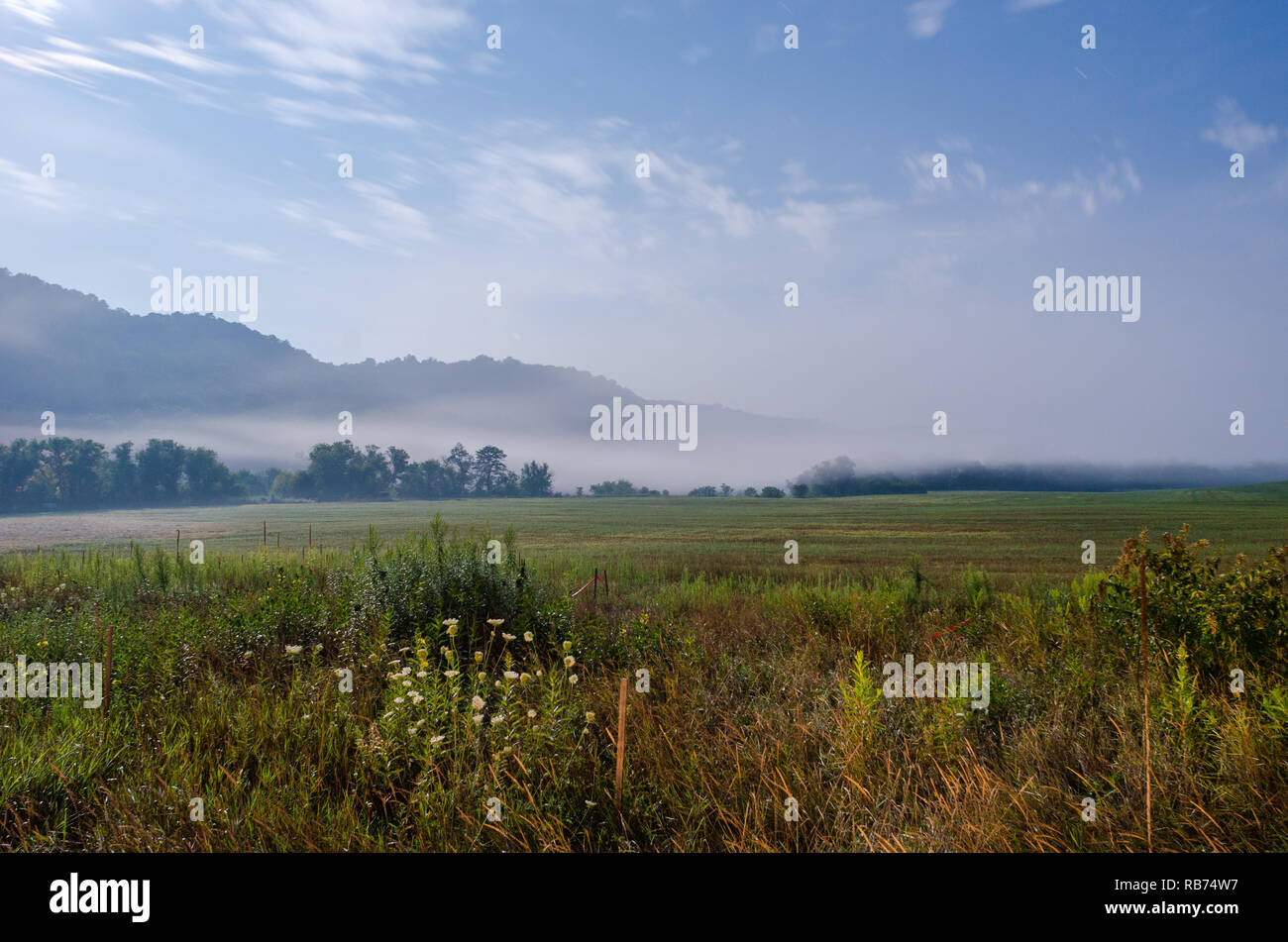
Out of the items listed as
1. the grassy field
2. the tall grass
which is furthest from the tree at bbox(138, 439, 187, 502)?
the tall grass

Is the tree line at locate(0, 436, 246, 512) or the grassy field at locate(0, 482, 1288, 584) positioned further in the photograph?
the tree line at locate(0, 436, 246, 512)

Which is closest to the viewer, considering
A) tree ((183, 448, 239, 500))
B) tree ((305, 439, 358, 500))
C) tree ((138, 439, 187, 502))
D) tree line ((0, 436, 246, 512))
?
tree line ((0, 436, 246, 512))

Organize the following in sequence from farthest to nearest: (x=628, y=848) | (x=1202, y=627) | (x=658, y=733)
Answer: (x=1202, y=627), (x=658, y=733), (x=628, y=848)

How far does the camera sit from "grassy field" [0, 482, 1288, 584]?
44.4 feet

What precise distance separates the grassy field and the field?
9.43 feet

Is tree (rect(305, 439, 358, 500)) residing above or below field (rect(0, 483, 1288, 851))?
above

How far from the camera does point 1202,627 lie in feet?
17.7

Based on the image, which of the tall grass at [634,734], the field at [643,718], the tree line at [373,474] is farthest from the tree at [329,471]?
the tall grass at [634,734]

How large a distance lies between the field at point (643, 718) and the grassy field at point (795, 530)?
2.87m

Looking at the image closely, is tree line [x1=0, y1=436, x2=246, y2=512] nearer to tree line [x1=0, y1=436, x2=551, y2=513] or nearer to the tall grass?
tree line [x1=0, y1=436, x2=551, y2=513]

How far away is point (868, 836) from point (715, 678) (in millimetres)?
2521

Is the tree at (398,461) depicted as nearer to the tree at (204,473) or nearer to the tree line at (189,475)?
the tree line at (189,475)

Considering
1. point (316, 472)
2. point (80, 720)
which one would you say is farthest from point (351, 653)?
point (316, 472)

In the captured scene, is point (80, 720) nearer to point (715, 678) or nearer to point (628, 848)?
point (628, 848)
